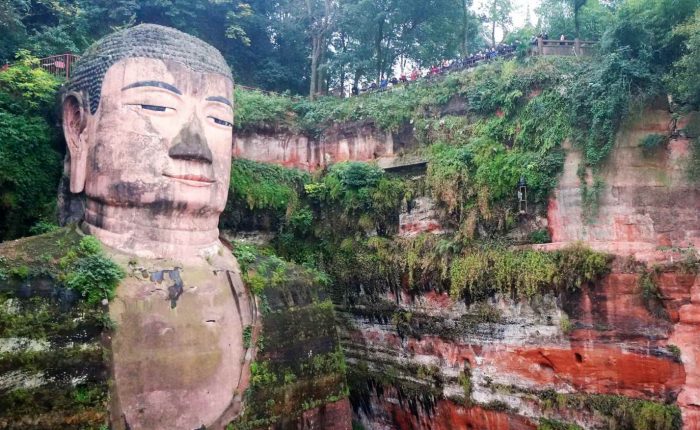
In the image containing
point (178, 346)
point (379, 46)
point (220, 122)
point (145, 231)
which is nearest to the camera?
point (178, 346)

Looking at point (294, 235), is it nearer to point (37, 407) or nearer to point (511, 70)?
point (511, 70)

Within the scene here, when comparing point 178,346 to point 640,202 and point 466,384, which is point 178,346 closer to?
point 466,384

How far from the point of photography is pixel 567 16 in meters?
19.8

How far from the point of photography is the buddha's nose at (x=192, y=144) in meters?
8.30

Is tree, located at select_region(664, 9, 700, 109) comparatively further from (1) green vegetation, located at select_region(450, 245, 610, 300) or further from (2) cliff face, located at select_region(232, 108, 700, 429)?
(1) green vegetation, located at select_region(450, 245, 610, 300)

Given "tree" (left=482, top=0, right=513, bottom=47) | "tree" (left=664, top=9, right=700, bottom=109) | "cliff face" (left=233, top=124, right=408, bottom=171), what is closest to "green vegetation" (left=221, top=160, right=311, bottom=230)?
"cliff face" (left=233, top=124, right=408, bottom=171)

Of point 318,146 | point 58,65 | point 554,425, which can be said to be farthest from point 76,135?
point 554,425

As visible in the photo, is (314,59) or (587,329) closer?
(587,329)

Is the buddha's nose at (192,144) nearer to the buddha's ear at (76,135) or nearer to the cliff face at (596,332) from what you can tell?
the buddha's ear at (76,135)

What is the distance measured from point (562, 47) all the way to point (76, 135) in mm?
12492

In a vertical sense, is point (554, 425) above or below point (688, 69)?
below

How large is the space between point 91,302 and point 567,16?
19938 mm

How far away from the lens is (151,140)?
26.9 ft

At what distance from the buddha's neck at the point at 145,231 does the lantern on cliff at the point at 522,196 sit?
701cm
